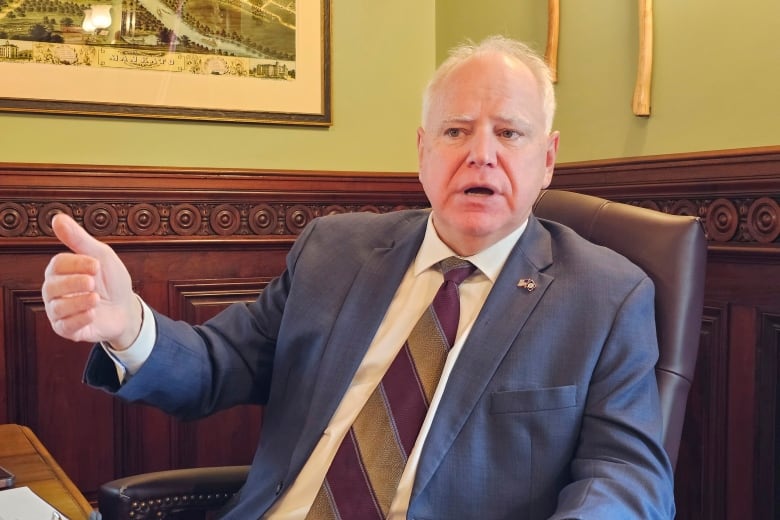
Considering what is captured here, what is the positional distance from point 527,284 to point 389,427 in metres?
0.36

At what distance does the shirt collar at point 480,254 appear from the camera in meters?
1.49

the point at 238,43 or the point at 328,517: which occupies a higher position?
the point at 238,43

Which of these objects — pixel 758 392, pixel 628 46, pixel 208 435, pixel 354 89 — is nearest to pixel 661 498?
pixel 758 392

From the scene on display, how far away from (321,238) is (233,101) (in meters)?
1.20

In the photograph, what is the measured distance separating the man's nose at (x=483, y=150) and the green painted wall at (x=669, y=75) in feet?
2.36

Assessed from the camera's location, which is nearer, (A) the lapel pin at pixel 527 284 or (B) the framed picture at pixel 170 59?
(A) the lapel pin at pixel 527 284

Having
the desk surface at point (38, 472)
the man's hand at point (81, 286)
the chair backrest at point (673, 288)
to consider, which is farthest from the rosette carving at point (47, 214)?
the chair backrest at point (673, 288)

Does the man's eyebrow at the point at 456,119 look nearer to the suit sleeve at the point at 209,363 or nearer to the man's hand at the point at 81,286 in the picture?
the suit sleeve at the point at 209,363

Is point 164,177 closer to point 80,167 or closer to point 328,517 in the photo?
point 80,167

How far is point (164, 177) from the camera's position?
2.55 meters

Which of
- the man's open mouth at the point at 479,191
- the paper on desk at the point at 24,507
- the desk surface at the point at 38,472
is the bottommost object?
the desk surface at the point at 38,472

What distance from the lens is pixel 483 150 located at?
1.47 metres

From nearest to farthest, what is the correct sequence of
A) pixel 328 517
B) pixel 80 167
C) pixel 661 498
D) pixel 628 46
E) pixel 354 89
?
1. pixel 661 498
2. pixel 328 517
3. pixel 628 46
4. pixel 80 167
5. pixel 354 89

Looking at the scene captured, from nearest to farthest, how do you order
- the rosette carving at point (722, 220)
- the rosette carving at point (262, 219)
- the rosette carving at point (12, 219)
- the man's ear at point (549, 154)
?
the man's ear at point (549, 154)
the rosette carving at point (722, 220)
the rosette carving at point (12, 219)
the rosette carving at point (262, 219)
